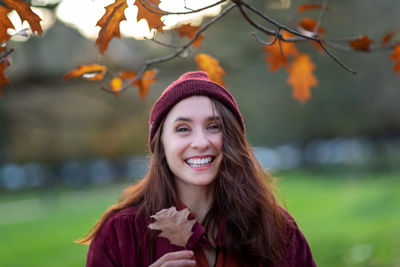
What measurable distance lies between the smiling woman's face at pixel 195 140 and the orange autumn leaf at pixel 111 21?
16.7 inches

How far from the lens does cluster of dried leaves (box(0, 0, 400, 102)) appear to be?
1.83m

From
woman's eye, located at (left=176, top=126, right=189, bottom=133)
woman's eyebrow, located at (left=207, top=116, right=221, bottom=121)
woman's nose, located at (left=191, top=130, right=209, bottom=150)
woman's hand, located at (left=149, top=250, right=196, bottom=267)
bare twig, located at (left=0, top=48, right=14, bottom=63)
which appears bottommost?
woman's hand, located at (left=149, top=250, right=196, bottom=267)

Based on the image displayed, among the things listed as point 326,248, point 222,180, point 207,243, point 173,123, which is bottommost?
point 326,248

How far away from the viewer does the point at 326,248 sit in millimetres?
5887

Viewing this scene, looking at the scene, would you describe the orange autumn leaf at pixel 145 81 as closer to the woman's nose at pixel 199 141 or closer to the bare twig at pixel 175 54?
the bare twig at pixel 175 54

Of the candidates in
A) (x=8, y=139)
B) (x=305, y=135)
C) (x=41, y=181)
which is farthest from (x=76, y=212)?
(x=305, y=135)

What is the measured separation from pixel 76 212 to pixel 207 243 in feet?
26.2

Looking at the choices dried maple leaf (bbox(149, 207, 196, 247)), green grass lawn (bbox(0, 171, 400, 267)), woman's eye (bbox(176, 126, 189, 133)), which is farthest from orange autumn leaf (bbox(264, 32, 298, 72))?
green grass lawn (bbox(0, 171, 400, 267))

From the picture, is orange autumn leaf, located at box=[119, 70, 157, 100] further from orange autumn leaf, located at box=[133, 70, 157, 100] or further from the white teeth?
the white teeth

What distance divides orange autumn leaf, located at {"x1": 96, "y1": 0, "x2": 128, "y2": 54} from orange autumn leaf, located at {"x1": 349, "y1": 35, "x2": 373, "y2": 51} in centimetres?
109

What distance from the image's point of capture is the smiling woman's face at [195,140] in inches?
82.8

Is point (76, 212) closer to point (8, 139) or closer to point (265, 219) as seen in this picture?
point (8, 139)

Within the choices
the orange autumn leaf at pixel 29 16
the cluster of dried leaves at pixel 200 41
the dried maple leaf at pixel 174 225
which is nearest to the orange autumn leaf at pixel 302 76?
the cluster of dried leaves at pixel 200 41

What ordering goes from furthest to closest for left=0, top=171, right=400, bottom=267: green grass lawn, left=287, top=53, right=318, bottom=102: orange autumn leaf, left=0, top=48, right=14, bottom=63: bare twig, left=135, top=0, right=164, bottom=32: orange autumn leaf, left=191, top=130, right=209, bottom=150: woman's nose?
left=0, top=171, right=400, bottom=267: green grass lawn, left=287, top=53, right=318, bottom=102: orange autumn leaf, left=191, top=130, right=209, bottom=150: woman's nose, left=0, top=48, right=14, bottom=63: bare twig, left=135, top=0, right=164, bottom=32: orange autumn leaf
